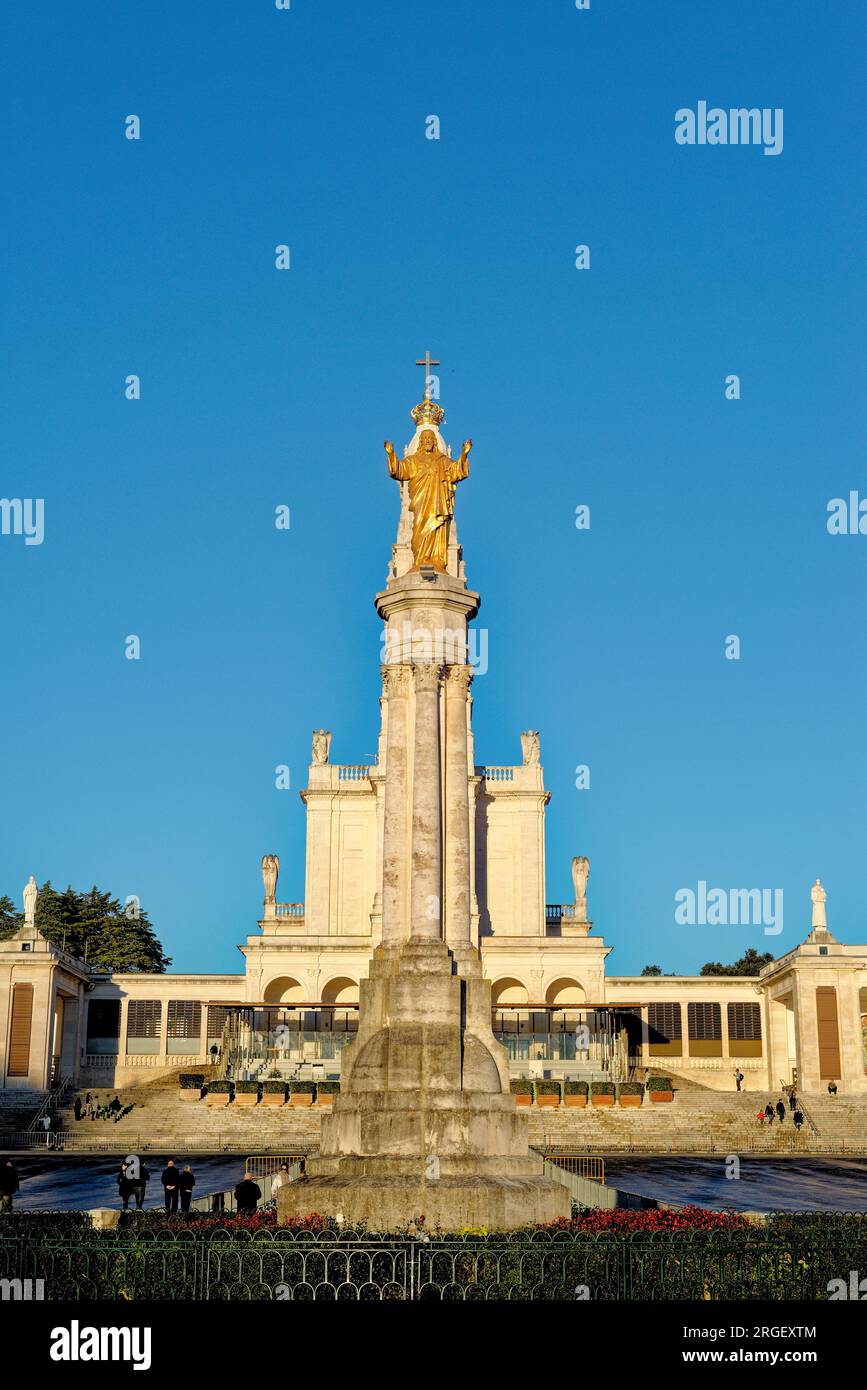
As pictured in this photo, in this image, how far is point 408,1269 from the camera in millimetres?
14023

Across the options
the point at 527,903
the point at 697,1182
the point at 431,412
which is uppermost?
the point at 431,412

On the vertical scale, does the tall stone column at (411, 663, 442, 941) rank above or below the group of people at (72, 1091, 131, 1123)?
above

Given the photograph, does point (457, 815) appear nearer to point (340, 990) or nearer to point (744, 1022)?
point (340, 990)

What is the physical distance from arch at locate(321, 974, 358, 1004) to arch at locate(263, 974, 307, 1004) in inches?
57.1

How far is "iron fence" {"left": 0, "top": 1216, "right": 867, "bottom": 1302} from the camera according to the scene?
1372cm

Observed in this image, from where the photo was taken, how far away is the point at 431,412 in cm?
2712

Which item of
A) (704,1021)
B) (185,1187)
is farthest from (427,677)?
(704,1021)

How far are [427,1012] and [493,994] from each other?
1695 inches

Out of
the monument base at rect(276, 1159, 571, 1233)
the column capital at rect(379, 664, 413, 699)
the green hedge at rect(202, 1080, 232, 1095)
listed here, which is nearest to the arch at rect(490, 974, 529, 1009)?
the green hedge at rect(202, 1080, 232, 1095)

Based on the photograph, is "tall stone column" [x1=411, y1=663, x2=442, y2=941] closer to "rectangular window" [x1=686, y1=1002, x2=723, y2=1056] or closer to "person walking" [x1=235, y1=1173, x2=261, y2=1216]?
"person walking" [x1=235, y1=1173, x2=261, y2=1216]
